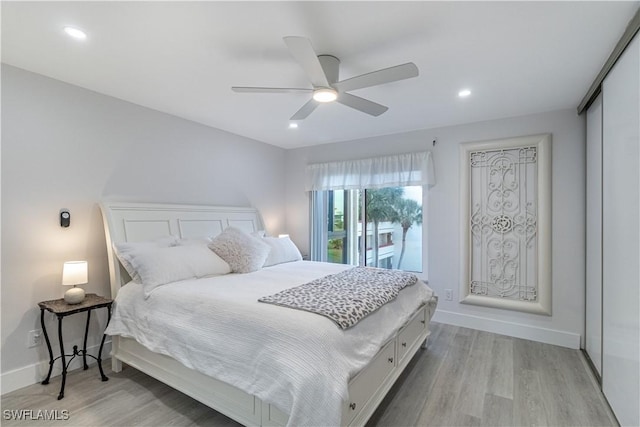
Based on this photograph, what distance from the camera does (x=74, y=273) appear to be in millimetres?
2459

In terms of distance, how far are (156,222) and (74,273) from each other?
2.85 feet

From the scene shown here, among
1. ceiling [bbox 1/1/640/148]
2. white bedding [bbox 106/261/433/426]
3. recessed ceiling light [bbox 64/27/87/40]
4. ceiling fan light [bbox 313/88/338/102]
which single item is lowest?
white bedding [bbox 106/261/433/426]

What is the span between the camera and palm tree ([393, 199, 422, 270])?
416 cm

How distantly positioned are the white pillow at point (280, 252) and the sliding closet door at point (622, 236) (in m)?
2.96

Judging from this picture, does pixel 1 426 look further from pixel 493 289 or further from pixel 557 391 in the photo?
pixel 493 289

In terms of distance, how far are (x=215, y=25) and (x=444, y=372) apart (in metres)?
3.13

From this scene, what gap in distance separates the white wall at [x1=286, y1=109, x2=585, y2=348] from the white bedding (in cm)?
146

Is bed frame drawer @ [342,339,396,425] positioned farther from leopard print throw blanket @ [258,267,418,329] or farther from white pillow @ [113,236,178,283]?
white pillow @ [113,236,178,283]

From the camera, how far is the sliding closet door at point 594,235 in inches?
101

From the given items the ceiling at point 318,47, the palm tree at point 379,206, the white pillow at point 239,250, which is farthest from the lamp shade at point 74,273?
the palm tree at point 379,206

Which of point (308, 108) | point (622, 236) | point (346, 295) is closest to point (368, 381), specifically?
point (346, 295)

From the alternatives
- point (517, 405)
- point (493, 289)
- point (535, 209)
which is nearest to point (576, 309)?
point (493, 289)

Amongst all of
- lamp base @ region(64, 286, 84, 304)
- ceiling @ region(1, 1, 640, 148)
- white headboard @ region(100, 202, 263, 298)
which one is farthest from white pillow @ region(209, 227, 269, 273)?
ceiling @ region(1, 1, 640, 148)

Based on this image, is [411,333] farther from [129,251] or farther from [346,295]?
[129,251]
